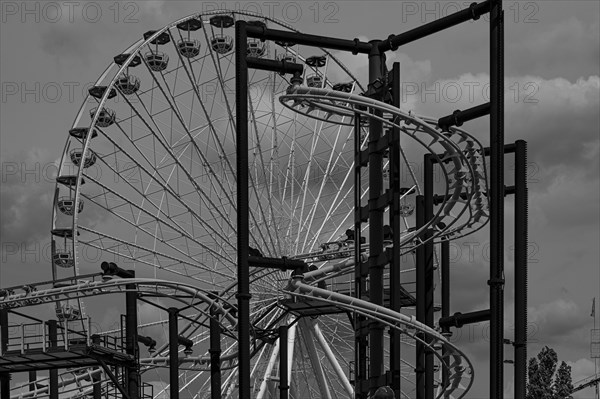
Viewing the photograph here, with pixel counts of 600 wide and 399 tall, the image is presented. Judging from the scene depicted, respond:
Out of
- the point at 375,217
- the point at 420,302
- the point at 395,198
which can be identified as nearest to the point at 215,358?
the point at 420,302

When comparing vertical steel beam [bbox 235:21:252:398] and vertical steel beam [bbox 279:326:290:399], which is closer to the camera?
vertical steel beam [bbox 235:21:252:398]

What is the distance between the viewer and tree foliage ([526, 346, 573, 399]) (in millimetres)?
83250

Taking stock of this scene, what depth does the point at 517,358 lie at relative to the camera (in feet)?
95.0

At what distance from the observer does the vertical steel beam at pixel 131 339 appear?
38688 mm

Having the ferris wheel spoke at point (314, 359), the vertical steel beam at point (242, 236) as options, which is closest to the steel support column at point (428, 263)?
the ferris wheel spoke at point (314, 359)

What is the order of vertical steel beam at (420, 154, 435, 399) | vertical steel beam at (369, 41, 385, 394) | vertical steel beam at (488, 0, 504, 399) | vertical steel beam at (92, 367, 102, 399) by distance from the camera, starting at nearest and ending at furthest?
vertical steel beam at (488, 0, 504, 399) → vertical steel beam at (369, 41, 385, 394) → vertical steel beam at (420, 154, 435, 399) → vertical steel beam at (92, 367, 102, 399)

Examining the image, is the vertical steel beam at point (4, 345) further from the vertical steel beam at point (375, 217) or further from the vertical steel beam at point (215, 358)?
the vertical steel beam at point (375, 217)

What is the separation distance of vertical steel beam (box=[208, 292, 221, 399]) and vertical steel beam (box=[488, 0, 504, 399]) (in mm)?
15989

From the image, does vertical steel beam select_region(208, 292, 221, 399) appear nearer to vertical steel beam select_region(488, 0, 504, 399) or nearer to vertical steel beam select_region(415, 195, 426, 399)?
vertical steel beam select_region(415, 195, 426, 399)

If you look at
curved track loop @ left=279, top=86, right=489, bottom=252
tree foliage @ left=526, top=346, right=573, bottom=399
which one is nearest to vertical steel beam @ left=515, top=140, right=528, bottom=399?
curved track loop @ left=279, top=86, right=489, bottom=252

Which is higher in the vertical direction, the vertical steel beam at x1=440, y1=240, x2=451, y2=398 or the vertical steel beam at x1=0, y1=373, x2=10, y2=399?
the vertical steel beam at x1=440, y1=240, x2=451, y2=398

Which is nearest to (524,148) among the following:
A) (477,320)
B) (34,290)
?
(477,320)

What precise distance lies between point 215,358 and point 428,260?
26.2ft

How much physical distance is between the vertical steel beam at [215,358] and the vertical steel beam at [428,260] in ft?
23.2
